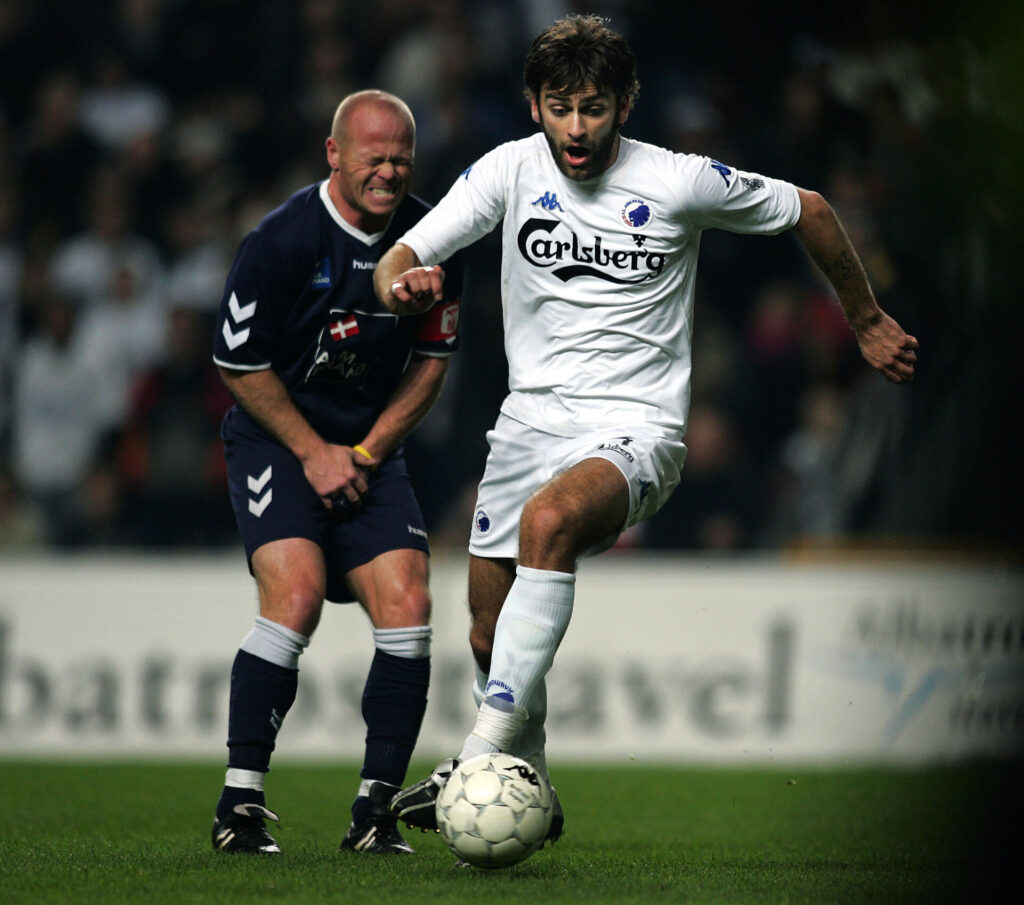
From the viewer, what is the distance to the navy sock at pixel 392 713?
4.55m

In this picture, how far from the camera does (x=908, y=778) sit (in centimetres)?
752

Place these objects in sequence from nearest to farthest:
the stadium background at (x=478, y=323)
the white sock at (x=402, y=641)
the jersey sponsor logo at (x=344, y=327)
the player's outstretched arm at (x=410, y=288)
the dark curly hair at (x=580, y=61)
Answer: the player's outstretched arm at (x=410, y=288)
the dark curly hair at (x=580, y=61)
the white sock at (x=402, y=641)
the jersey sponsor logo at (x=344, y=327)
the stadium background at (x=478, y=323)

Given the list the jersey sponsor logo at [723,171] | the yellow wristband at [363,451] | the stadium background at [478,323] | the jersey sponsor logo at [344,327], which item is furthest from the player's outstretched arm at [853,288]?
the stadium background at [478,323]

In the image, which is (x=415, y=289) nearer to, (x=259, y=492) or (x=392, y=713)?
(x=259, y=492)

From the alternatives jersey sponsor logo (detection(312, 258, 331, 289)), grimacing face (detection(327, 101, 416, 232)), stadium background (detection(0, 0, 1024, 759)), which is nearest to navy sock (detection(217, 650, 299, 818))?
jersey sponsor logo (detection(312, 258, 331, 289))

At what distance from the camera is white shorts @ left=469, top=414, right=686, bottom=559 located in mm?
4195

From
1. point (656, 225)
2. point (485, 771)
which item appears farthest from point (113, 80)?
point (485, 771)

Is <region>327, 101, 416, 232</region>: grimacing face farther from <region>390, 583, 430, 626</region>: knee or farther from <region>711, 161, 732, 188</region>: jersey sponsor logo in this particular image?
<region>390, 583, 430, 626</region>: knee

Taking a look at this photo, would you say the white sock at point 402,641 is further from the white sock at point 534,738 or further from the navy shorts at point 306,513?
the white sock at point 534,738

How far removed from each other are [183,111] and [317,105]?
94cm

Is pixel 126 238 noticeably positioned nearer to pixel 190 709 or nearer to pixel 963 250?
pixel 190 709

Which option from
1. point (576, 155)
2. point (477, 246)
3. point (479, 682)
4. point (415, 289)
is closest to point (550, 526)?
point (415, 289)

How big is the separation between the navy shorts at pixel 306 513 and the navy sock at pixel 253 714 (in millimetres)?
333

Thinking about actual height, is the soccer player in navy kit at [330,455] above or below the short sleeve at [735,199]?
below
